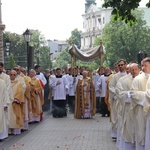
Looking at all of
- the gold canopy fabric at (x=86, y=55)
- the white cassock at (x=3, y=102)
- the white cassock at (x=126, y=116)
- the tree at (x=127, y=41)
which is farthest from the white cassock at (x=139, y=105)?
the tree at (x=127, y=41)

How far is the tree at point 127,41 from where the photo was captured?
85.6 m

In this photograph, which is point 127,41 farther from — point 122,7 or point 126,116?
point 126,116

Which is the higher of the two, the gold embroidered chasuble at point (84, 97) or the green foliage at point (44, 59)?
the green foliage at point (44, 59)

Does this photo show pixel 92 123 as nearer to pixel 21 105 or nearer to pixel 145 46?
pixel 21 105

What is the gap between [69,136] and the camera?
51.3 ft

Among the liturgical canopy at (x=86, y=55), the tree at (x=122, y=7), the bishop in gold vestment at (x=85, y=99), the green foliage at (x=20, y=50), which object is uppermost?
the green foliage at (x=20, y=50)

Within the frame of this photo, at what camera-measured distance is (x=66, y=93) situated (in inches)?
938

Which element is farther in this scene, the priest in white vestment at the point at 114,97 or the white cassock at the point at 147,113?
the priest in white vestment at the point at 114,97

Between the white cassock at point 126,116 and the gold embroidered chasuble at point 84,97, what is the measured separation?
32.1 feet

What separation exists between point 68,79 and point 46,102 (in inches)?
94.2

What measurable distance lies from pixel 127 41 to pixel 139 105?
7631 centimetres

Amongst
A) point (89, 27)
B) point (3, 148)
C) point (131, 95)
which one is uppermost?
point (89, 27)

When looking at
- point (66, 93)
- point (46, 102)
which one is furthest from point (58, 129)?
point (46, 102)

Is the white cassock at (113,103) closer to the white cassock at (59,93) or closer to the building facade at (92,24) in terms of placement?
the white cassock at (59,93)
